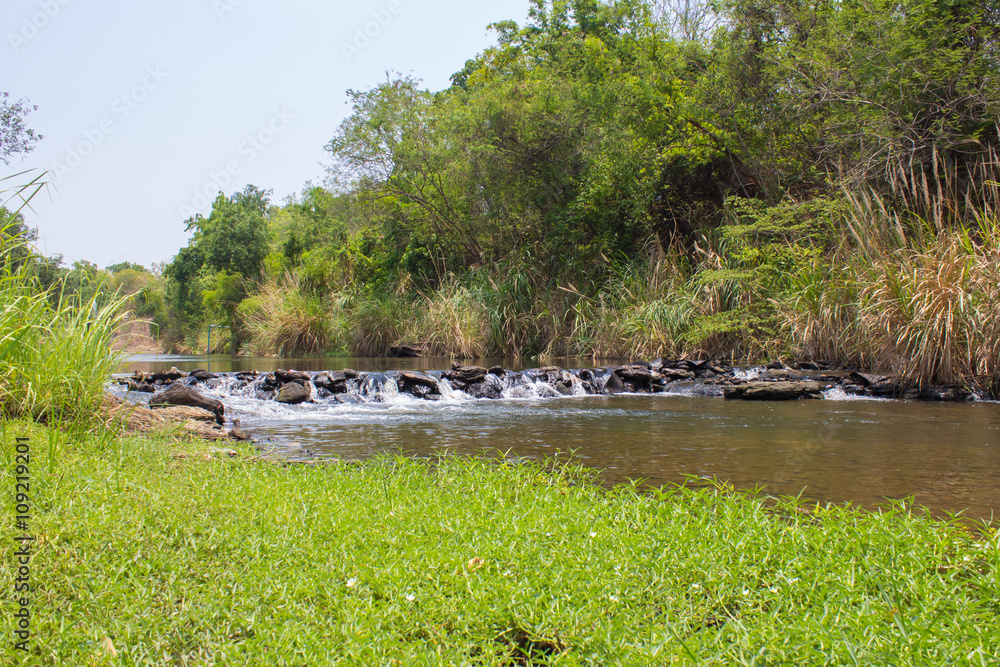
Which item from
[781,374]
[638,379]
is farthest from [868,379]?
[638,379]

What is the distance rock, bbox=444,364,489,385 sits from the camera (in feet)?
35.2

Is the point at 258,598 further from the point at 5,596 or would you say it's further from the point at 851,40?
Answer: the point at 851,40

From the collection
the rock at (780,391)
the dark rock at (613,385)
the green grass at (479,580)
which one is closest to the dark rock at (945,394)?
the rock at (780,391)

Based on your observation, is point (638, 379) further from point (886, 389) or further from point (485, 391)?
point (886, 389)

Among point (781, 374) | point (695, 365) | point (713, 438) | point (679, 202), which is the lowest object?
point (713, 438)

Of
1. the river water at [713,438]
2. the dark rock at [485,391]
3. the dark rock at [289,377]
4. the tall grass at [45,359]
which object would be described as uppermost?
the tall grass at [45,359]

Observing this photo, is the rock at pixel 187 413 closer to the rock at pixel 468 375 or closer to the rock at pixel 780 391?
the rock at pixel 468 375

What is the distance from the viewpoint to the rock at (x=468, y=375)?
10.7 metres

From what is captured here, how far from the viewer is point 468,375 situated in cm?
1078

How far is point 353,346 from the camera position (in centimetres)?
2002

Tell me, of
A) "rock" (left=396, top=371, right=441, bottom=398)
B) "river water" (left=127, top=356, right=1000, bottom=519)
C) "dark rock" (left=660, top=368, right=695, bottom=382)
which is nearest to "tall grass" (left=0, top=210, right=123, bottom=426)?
"river water" (left=127, top=356, right=1000, bottom=519)

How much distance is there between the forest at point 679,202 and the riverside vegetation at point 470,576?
287 cm

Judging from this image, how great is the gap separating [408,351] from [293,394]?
8.58m

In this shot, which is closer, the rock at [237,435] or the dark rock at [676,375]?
the rock at [237,435]
